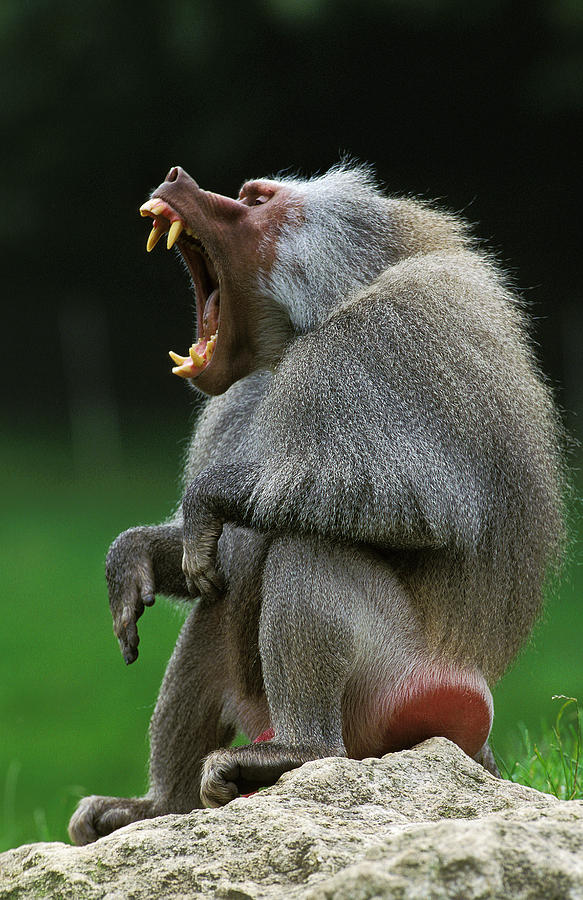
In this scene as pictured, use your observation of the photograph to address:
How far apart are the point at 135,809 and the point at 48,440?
35.3 feet

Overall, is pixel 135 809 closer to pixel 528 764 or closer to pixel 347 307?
pixel 528 764

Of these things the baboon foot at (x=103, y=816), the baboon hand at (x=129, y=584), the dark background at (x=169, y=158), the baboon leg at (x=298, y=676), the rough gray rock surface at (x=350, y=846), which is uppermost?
the dark background at (x=169, y=158)

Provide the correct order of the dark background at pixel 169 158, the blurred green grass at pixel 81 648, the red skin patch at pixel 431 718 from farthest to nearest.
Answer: the dark background at pixel 169 158, the blurred green grass at pixel 81 648, the red skin patch at pixel 431 718

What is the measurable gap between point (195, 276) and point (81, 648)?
5.17 metres

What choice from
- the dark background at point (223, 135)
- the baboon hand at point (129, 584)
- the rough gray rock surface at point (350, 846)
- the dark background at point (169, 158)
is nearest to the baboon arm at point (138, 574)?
the baboon hand at point (129, 584)

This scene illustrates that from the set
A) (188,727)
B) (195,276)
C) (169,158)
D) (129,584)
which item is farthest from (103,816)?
(169,158)

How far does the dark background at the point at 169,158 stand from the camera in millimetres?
12492

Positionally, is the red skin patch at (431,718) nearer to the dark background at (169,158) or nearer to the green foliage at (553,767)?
the green foliage at (553,767)

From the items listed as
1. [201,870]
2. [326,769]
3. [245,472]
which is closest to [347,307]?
[245,472]

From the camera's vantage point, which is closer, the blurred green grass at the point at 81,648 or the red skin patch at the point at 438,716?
the red skin patch at the point at 438,716

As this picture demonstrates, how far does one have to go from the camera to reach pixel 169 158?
14562 mm

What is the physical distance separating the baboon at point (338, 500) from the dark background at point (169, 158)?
6641 mm

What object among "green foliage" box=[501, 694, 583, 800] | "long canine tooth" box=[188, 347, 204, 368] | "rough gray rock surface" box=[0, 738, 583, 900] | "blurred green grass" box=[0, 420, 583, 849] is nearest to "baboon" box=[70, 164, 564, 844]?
"long canine tooth" box=[188, 347, 204, 368]

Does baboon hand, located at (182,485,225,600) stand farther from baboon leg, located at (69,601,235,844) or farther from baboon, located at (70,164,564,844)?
baboon leg, located at (69,601,235,844)
